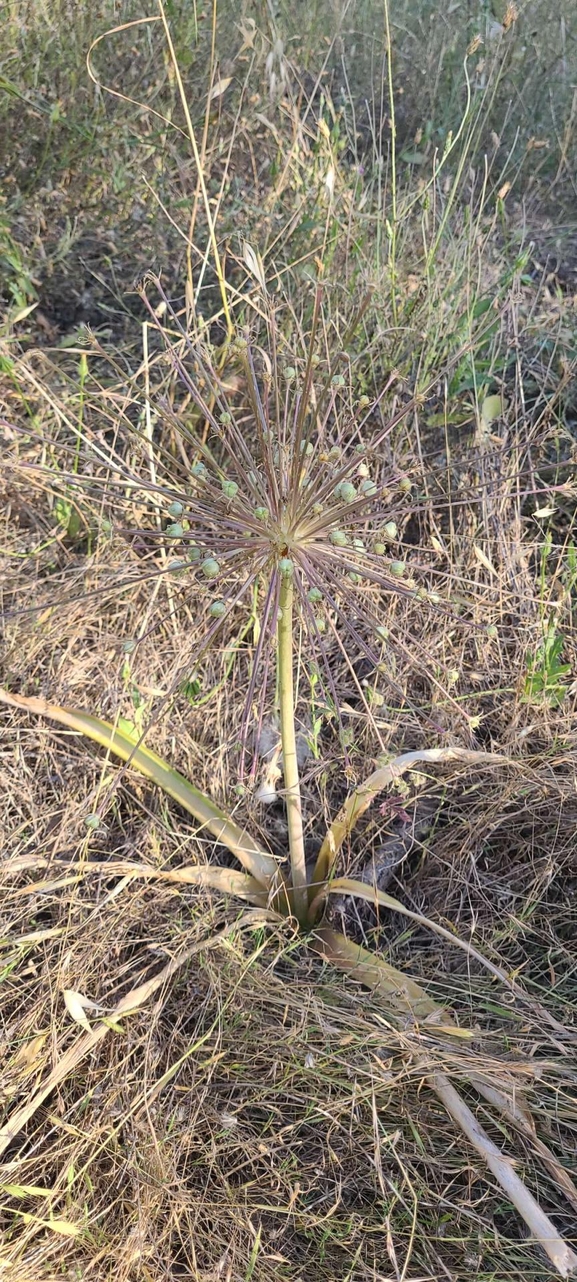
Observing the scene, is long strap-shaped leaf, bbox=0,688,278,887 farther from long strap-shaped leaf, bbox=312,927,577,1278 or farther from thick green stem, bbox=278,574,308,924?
long strap-shaped leaf, bbox=312,927,577,1278

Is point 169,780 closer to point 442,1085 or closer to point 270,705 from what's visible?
point 270,705

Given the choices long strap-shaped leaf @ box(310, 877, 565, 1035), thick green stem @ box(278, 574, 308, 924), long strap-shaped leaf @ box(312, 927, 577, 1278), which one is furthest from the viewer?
long strap-shaped leaf @ box(310, 877, 565, 1035)

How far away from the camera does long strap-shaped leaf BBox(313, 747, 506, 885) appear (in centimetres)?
156

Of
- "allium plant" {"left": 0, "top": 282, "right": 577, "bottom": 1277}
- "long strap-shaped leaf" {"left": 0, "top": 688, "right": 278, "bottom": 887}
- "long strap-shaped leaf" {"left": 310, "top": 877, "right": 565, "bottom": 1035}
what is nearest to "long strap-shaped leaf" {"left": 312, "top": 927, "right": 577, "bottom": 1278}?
"allium plant" {"left": 0, "top": 282, "right": 577, "bottom": 1277}

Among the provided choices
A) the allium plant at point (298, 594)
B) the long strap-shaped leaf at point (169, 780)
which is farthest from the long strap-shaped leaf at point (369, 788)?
the long strap-shaped leaf at point (169, 780)

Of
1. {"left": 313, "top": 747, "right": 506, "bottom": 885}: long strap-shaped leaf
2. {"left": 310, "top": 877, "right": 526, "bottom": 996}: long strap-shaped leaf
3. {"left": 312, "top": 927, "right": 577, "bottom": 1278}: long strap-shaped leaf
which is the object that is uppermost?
{"left": 313, "top": 747, "right": 506, "bottom": 885}: long strap-shaped leaf

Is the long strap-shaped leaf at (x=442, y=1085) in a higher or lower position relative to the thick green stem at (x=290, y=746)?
lower

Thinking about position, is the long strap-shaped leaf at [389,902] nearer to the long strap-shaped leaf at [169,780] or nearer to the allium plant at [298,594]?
the allium plant at [298,594]

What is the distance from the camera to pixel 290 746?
1448 mm

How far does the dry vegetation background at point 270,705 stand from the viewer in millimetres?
1367

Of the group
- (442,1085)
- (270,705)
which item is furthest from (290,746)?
(442,1085)

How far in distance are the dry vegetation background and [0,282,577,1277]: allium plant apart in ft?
0.17

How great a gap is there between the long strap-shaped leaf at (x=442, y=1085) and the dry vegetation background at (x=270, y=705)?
38 millimetres

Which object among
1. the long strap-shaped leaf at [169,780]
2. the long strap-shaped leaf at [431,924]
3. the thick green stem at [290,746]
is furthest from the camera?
the long strap-shaped leaf at [169,780]
